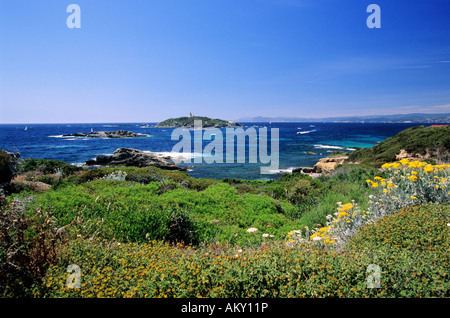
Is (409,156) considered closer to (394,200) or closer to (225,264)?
(394,200)

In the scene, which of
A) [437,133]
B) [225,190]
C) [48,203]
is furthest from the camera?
[437,133]

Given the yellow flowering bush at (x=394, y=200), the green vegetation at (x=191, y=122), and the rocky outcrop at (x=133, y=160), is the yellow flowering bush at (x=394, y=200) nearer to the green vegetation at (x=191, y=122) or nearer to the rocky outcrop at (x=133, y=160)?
the rocky outcrop at (x=133, y=160)

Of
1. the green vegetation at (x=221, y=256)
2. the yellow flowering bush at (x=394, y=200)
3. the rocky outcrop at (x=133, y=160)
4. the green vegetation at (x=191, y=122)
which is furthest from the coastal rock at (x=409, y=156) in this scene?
the green vegetation at (x=191, y=122)

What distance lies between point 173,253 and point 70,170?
65.8 feet

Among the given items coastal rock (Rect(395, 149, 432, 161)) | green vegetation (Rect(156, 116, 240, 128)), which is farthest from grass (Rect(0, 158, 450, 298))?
green vegetation (Rect(156, 116, 240, 128))

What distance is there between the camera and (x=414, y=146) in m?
23.2

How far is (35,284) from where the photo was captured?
3.11 metres

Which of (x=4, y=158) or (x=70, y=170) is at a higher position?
(x=4, y=158)

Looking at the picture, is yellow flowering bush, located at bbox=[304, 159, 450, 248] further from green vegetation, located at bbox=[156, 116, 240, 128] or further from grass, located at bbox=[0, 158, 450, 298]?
green vegetation, located at bbox=[156, 116, 240, 128]

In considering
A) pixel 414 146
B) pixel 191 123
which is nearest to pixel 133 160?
pixel 414 146

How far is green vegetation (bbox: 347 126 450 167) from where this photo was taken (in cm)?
2134

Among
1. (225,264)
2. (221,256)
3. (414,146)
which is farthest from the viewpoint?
(414,146)
